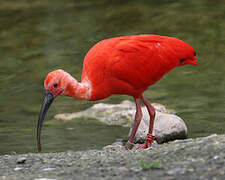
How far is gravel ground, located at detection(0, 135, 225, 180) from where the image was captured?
486cm

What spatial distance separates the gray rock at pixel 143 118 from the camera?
8.38 m

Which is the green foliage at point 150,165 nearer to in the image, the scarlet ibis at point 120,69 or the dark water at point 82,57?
the scarlet ibis at point 120,69

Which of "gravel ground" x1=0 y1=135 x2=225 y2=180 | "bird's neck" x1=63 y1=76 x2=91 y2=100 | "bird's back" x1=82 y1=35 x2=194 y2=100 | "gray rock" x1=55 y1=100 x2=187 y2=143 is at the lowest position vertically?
"gray rock" x1=55 y1=100 x2=187 y2=143

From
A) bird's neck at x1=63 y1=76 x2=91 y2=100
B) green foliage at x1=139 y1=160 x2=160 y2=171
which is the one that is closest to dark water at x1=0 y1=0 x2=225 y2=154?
bird's neck at x1=63 y1=76 x2=91 y2=100

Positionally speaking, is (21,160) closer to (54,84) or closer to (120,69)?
(54,84)

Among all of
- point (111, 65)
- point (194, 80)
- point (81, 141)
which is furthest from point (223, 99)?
point (111, 65)

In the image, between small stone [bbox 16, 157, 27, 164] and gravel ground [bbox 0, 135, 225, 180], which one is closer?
gravel ground [bbox 0, 135, 225, 180]

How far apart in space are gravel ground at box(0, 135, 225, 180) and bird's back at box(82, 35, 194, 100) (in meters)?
1.18

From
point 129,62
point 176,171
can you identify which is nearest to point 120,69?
point 129,62

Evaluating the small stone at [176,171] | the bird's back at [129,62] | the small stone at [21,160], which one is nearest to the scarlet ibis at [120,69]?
the bird's back at [129,62]

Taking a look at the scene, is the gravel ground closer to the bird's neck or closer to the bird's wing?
the bird's neck

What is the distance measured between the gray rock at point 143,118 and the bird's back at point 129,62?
3.40ft

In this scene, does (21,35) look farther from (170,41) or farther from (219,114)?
(170,41)

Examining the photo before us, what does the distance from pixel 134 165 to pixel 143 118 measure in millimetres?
3560
